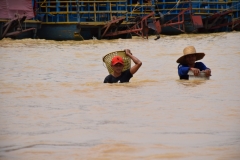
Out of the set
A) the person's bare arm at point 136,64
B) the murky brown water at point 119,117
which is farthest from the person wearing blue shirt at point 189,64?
the person's bare arm at point 136,64

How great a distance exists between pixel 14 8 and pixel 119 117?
68.6ft

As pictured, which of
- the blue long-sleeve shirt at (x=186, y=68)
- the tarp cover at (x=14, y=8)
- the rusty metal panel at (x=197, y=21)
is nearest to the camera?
the blue long-sleeve shirt at (x=186, y=68)

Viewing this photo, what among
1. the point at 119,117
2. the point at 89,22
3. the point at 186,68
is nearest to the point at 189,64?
the point at 186,68

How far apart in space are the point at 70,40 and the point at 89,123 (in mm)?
19549

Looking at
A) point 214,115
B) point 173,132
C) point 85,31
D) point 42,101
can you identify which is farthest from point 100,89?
point 85,31

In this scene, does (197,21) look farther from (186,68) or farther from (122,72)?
(122,72)

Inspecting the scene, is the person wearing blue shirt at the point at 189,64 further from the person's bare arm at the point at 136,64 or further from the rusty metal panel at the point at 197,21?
the rusty metal panel at the point at 197,21

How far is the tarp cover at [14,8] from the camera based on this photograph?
24.9 meters

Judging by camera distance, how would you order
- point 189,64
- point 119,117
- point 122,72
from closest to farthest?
point 119,117, point 122,72, point 189,64

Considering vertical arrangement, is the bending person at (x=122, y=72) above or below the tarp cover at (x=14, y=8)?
below

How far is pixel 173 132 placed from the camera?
4539mm

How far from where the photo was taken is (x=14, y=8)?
2545 centimetres

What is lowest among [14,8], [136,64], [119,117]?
[119,117]

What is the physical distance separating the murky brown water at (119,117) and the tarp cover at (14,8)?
15.4 meters
